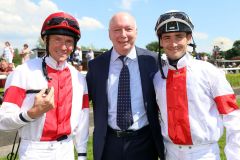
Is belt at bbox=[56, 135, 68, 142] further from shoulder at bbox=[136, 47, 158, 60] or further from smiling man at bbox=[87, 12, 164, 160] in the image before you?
shoulder at bbox=[136, 47, 158, 60]

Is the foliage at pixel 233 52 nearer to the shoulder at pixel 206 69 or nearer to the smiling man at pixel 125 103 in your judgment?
the smiling man at pixel 125 103

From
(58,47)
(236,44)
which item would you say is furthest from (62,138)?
(236,44)

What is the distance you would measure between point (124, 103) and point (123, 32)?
74 cm

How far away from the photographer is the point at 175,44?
11.6ft

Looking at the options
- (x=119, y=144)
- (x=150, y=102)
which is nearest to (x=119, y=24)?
(x=150, y=102)

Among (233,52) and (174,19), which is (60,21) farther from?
(233,52)

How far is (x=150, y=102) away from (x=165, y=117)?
1.20 ft

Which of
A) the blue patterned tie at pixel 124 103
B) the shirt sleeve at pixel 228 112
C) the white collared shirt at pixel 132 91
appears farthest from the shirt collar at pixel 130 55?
the shirt sleeve at pixel 228 112

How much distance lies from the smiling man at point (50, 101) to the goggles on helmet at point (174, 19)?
32.4 inches

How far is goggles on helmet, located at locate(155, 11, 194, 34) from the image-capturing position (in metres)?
3.56

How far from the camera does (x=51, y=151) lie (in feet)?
10.9

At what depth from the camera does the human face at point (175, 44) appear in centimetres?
353

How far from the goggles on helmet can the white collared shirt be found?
1.70 feet

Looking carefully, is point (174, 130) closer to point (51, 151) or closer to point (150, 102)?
point (150, 102)
